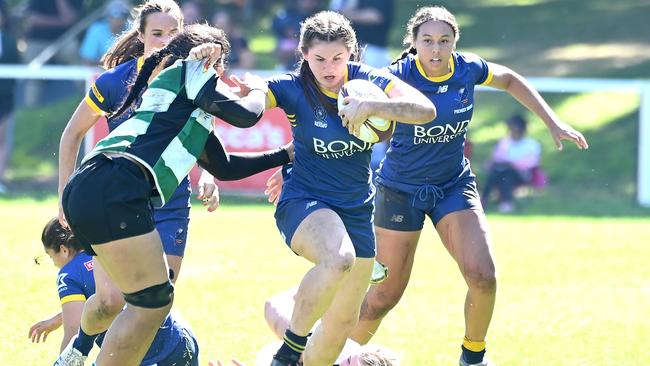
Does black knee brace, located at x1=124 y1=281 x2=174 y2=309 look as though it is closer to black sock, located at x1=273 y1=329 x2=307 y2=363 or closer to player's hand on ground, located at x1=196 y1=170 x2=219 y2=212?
black sock, located at x1=273 y1=329 x2=307 y2=363

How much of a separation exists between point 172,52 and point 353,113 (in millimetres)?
928

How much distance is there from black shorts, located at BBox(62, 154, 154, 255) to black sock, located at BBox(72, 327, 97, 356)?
2.92 feet

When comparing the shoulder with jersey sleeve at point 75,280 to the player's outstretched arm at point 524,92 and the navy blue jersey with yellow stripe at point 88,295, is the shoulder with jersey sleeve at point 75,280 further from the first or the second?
the player's outstretched arm at point 524,92

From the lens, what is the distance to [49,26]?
20031 mm

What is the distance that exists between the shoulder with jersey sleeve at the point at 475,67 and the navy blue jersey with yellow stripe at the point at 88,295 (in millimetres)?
2299

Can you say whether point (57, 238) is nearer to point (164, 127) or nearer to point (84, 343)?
point (84, 343)

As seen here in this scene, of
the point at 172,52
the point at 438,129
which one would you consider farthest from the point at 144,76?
the point at 438,129

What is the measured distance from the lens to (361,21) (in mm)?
17844

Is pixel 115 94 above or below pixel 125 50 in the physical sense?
below

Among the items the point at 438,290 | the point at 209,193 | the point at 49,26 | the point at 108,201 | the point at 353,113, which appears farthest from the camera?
the point at 49,26

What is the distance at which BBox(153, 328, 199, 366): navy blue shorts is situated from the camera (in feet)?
20.2

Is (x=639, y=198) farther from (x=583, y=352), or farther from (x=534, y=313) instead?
Result: (x=583, y=352)

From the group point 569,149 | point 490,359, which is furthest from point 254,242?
point 569,149

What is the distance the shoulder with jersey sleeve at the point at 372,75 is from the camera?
6.11 metres
